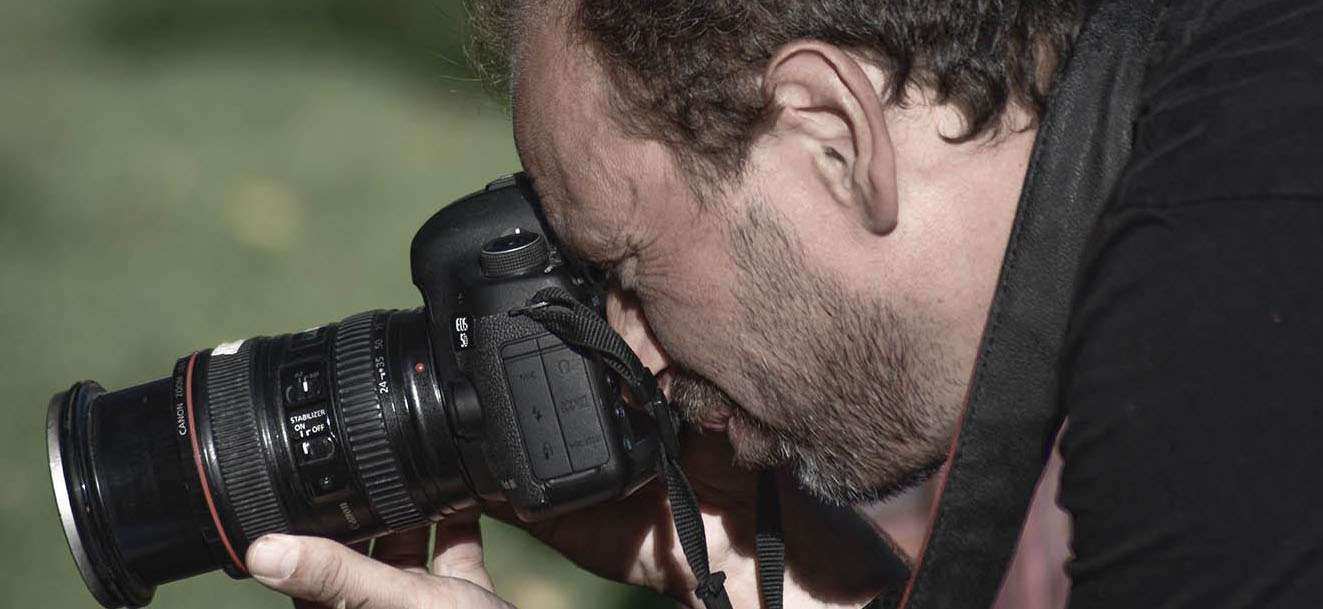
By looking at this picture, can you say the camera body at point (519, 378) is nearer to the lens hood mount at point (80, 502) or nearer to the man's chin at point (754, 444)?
the man's chin at point (754, 444)

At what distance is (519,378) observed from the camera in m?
1.64

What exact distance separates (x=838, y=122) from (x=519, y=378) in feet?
1.47

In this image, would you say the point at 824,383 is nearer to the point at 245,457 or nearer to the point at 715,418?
the point at 715,418

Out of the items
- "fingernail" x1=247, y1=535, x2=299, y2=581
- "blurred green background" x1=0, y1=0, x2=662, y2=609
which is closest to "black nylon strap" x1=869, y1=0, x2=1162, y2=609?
"fingernail" x1=247, y1=535, x2=299, y2=581

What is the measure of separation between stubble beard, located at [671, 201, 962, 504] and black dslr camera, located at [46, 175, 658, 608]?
0.13 metres

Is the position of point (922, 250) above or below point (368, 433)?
above

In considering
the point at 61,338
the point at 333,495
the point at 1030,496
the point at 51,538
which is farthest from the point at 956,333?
the point at 61,338

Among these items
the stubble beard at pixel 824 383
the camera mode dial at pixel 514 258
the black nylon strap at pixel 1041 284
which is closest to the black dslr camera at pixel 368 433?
the camera mode dial at pixel 514 258

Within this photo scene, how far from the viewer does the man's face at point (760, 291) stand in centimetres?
150

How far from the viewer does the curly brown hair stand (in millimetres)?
1425

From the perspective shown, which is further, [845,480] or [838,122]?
[845,480]

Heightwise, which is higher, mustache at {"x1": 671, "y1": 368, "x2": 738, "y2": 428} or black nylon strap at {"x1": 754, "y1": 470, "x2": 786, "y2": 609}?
mustache at {"x1": 671, "y1": 368, "x2": 738, "y2": 428}

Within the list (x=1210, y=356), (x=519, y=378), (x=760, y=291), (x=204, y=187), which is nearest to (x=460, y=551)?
(x=519, y=378)

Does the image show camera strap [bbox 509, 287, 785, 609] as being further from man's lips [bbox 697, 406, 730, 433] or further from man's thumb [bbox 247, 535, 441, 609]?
man's thumb [bbox 247, 535, 441, 609]
